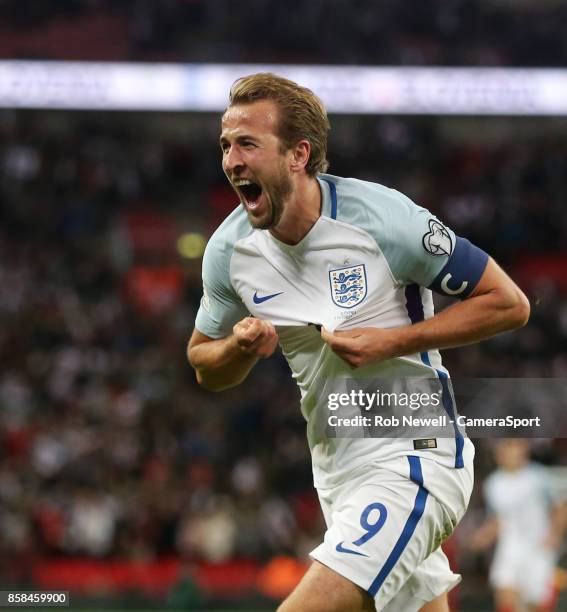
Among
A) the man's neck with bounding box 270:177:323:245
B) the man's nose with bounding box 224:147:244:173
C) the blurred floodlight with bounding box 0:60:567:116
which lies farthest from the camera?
the blurred floodlight with bounding box 0:60:567:116

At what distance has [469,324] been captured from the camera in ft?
12.0

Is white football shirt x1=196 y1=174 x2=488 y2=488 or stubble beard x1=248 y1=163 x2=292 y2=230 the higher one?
stubble beard x1=248 y1=163 x2=292 y2=230

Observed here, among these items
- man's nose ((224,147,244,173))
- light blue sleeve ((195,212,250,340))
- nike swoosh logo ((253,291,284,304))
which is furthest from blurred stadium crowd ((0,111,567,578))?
man's nose ((224,147,244,173))

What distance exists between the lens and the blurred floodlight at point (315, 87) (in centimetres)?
1861

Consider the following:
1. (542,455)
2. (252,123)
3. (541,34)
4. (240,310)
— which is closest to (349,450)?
(240,310)

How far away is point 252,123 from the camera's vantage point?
377cm

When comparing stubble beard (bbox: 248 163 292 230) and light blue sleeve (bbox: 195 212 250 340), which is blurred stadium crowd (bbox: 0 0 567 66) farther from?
stubble beard (bbox: 248 163 292 230)

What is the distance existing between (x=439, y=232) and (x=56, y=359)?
13.5 metres

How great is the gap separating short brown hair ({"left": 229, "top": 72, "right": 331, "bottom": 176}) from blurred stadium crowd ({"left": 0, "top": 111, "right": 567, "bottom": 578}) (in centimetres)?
864

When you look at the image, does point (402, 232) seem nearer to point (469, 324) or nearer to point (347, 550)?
point (469, 324)

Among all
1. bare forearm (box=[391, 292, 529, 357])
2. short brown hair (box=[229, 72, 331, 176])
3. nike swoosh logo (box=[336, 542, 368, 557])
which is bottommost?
nike swoosh logo (box=[336, 542, 368, 557])

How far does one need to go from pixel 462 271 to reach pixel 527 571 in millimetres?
5736

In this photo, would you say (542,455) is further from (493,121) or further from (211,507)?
(493,121)

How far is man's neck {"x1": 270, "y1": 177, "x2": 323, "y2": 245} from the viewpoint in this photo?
3861 millimetres
